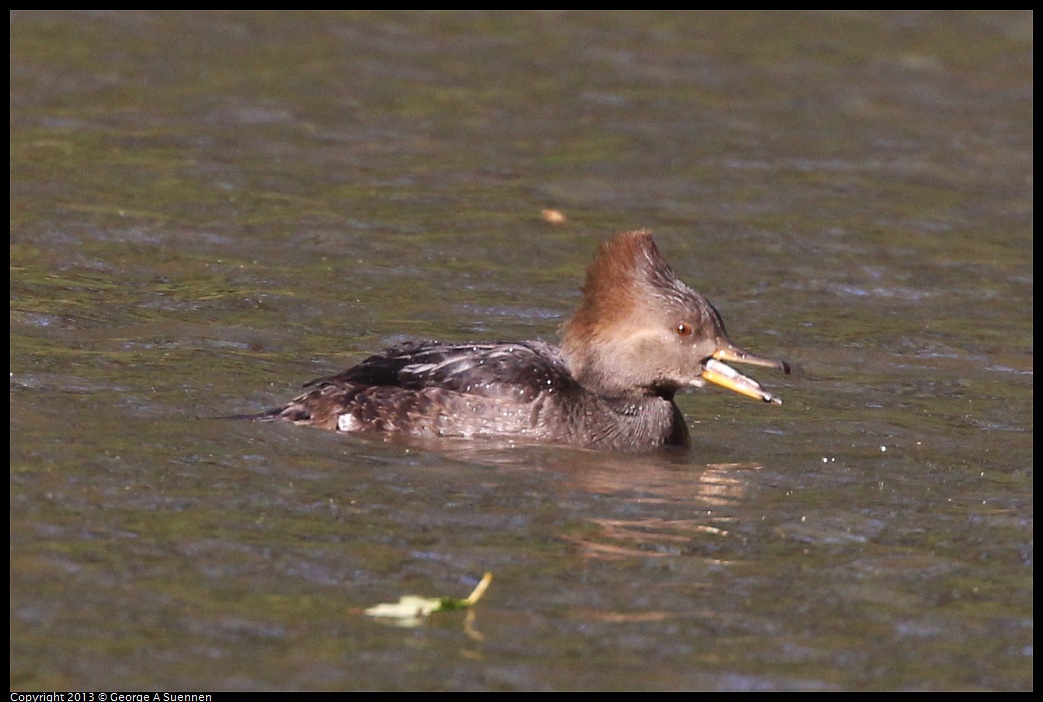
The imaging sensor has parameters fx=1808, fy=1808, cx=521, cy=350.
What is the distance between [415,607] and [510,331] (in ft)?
16.8

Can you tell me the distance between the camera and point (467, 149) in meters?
15.9

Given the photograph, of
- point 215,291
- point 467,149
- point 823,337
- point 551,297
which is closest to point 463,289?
point 551,297

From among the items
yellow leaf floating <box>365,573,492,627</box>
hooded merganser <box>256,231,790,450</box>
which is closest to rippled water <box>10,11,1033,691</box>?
yellow leaf floating <box>365,573,492,627</box>

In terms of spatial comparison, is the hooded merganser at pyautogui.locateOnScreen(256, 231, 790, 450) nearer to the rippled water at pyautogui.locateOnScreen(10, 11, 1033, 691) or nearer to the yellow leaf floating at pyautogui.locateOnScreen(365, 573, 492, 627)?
the rippled water at pyautogui.locateOnScreen(10, 11, 1033, 691)

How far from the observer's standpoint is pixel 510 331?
1198cm

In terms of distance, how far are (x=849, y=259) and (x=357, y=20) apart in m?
7.28

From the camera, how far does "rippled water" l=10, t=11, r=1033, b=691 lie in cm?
692

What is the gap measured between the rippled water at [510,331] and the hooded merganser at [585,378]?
0.26 m

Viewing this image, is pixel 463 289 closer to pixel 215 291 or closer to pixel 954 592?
pixel 215 291

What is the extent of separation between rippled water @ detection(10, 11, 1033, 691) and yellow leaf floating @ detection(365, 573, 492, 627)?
0.07 metres

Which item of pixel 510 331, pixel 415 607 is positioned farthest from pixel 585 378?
pixel 415 607

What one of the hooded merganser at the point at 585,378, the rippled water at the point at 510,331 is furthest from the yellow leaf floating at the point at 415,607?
the hooded merganser at the point at 585,378

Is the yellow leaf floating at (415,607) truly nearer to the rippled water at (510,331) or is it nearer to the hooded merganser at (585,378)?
the rippled water at (510,331)

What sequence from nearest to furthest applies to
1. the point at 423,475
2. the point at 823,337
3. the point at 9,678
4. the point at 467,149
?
1. the point at 9,678
2. the point at 423,475
3. the point at 823,337
4. the point at 467,149
